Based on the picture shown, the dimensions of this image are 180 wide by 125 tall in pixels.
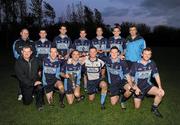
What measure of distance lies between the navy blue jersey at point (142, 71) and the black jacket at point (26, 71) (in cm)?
233

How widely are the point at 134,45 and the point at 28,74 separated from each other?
2.82 m

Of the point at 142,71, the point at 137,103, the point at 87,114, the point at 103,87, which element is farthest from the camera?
the point at 103,87

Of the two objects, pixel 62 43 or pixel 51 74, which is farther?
pixel 62 43

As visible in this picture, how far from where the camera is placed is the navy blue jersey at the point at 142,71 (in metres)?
7.42

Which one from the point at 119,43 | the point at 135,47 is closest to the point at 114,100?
the point at 135,47

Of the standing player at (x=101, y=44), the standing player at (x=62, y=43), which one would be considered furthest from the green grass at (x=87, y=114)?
the standing player at (x=62, y=43)

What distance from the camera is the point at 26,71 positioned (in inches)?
309

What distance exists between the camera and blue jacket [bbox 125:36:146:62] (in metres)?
8.48

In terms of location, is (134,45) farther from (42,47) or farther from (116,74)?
(42,47)

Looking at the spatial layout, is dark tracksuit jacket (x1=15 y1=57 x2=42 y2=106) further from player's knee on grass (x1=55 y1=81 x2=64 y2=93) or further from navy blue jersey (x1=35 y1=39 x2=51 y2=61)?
navy blue jersey (x1=35 y1=39 x2=51 y2=61)

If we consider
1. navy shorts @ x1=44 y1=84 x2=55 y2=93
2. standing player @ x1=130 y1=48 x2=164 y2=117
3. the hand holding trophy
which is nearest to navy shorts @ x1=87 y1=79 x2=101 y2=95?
the hand holding trophy

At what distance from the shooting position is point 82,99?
27.7 ft

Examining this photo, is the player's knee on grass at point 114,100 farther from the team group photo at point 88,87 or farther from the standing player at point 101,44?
the standing player at point 101,44

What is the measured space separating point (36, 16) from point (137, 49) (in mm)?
37517
